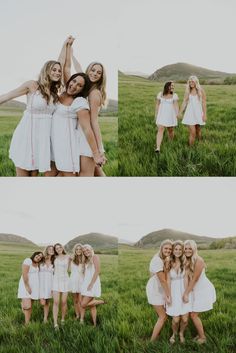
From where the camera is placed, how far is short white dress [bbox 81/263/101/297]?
3.75 metres

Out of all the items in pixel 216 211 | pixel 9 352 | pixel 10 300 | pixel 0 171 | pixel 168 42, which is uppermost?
pixel 168 42

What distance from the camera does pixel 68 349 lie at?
368 cm

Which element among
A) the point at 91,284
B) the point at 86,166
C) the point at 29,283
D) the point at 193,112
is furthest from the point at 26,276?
the point at 193,112

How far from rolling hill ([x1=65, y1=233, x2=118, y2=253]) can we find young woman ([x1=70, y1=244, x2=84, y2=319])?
74mm

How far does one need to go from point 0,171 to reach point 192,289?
1.54 meters

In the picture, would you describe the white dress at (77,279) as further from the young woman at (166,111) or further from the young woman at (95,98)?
the young woman at (166,111)

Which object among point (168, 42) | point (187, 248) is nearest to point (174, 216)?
point (187, 248)

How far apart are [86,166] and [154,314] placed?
1089 mm

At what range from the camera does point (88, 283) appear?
3766 mm

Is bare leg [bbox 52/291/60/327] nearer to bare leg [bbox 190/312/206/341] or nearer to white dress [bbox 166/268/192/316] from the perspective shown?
white dress [bbox 166/268/192/316]

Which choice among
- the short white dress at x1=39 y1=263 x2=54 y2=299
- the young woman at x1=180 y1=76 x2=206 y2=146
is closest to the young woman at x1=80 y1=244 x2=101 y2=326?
the short white dress at x1=39 y1=263 x2=54 y2=299

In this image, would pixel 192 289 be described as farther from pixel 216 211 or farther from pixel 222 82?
pixel 222 82

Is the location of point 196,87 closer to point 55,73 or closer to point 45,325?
point 55,73

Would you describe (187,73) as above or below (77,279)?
above
